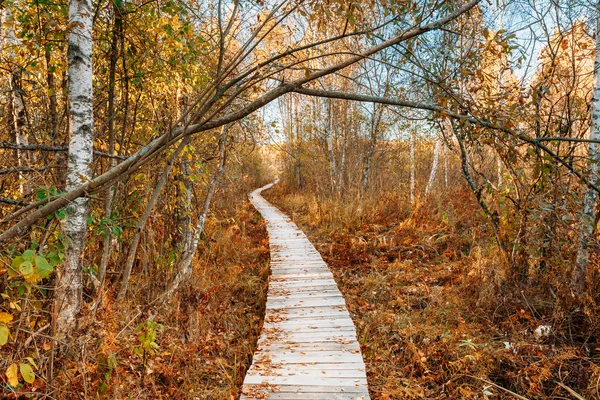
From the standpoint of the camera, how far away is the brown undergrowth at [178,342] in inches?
114

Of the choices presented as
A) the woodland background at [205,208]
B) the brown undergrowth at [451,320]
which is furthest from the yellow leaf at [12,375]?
the brown undergrowth at [451,320]

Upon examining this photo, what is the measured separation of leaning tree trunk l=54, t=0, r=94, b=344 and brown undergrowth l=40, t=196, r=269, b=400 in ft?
0.95

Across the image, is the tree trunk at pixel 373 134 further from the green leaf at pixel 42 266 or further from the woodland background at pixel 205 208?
the green leaf at pixel 42 266

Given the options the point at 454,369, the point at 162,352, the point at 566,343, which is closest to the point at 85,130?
the point at 162,352

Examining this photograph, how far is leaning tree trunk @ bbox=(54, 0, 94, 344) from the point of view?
2.52 meters

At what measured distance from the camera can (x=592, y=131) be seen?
13.4 feet

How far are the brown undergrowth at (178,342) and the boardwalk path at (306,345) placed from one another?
0.37m

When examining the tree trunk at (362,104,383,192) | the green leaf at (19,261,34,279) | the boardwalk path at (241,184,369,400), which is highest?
the tree trunk at (362,104,383,192)

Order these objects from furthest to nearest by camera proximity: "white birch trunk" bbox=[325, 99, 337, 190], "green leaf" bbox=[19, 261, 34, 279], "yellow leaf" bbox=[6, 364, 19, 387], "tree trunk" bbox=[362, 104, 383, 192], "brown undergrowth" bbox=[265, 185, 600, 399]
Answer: "white birch trunk" bbox=[325, 99, 337, 190], "tree trunk" bbox=[362, 104, 383, 192], "brown undergrowth" bbox=[265, 185, 600, 399], "yellow leaf" bbox=[6, 364, 19, 387], "green leaf" bbox=[19, 261, 34, 279]

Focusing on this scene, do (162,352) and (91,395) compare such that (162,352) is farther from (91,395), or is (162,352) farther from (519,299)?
(519,299)

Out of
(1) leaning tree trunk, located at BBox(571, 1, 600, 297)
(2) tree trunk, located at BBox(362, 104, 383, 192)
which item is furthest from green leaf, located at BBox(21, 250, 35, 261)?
(2) tree trunk, located at BBox(362, 104, 383, 192)

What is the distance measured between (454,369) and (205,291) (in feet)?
11.4

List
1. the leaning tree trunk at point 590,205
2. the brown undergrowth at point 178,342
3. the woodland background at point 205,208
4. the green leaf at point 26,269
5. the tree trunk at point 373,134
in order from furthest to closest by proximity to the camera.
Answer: the tree trunk at point 373,134 < the leaning tree trunk at point 590,205 < the brown undergrowth at point 178,342 < the woodland background at point 205,208 < the green leaf at point 26,269

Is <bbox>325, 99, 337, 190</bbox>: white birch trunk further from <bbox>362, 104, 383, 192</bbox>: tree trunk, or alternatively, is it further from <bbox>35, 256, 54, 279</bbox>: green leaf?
<bbox>35, 256, 54, 279</bbox>: green leaf
